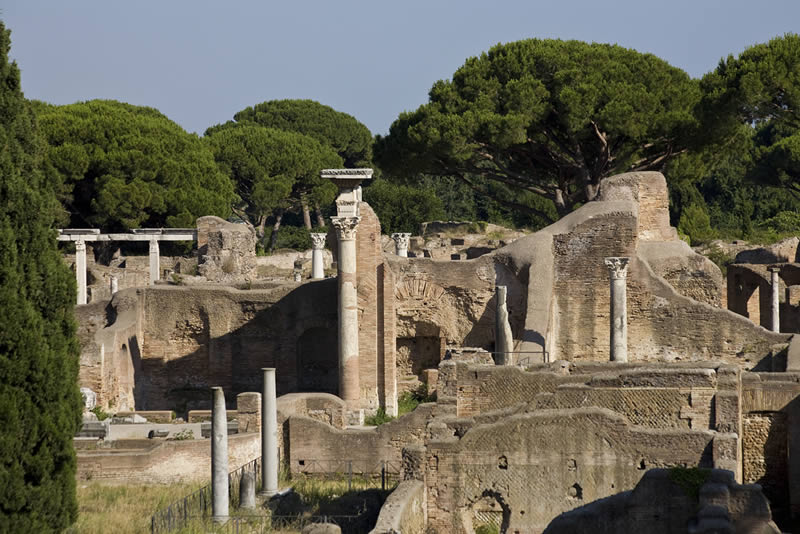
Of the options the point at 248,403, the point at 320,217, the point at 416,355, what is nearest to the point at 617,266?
the point at 416,355

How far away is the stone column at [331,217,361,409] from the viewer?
25.9 m

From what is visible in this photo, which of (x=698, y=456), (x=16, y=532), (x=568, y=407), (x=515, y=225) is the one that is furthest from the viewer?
(x=515, y=225)

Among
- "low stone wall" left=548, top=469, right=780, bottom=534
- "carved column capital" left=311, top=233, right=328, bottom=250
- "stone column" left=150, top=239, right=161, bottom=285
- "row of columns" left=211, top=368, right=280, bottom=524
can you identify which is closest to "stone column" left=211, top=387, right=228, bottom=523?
"row of columns" left=211, top=368, right=280, bottom=524

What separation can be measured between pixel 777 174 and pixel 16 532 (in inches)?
1580

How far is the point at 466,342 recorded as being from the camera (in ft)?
89.1

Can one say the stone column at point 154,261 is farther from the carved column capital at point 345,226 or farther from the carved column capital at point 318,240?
the carved column capital at point 345,226

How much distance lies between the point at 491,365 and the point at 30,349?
770cm

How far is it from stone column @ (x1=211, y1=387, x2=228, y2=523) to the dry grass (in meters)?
0.87

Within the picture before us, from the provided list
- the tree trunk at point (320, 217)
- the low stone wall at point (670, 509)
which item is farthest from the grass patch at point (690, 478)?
the tree trunk at point (320, 217)

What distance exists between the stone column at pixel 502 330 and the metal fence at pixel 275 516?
141 inches

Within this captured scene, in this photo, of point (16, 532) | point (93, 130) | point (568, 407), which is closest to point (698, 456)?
point (568, 407)

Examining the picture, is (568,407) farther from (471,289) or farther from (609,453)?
(471,289)

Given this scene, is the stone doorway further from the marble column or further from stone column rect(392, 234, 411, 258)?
stone column rect(392, 234, 411, 258)

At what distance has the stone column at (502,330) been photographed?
81.5ft
